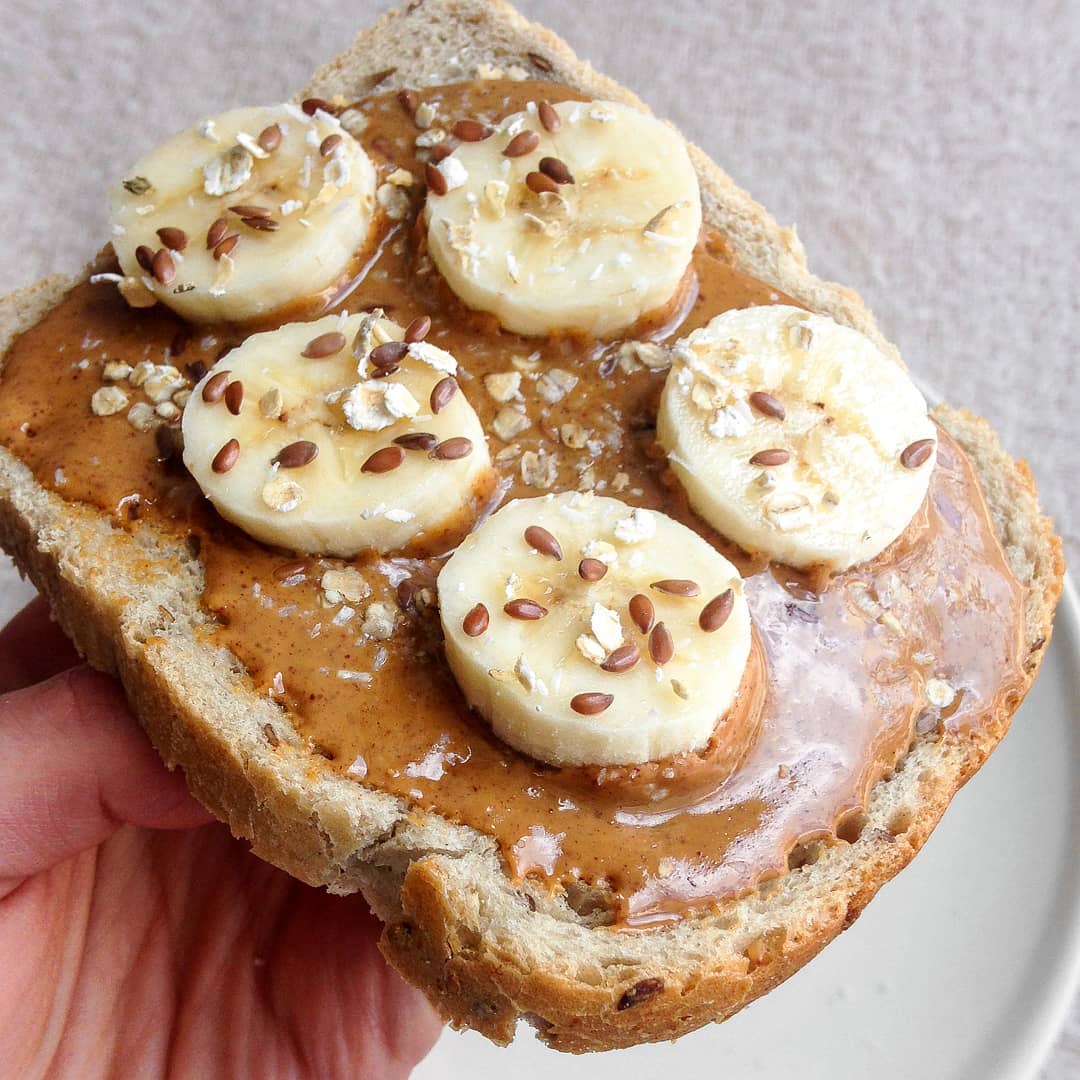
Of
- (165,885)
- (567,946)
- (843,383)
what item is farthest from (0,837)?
(843,383)

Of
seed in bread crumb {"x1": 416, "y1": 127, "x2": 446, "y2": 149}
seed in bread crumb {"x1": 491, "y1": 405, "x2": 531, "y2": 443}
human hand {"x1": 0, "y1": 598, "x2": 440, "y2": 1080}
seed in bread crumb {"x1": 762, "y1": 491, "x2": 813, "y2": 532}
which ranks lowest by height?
human hand {"x1": 0, "y1": 598, "x2": 440, "y2": 1080}

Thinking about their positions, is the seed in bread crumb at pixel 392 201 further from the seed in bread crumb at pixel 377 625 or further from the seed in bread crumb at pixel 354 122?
the seed in bread crumb at pixel 377 625

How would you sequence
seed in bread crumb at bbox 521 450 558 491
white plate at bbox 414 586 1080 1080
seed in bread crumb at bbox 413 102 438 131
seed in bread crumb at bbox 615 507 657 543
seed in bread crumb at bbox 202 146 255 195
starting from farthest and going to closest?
white plate at bbox 414 586 1080 1080, seed in bread crumb at bbox 413 102 438 131, seed in bread crumb at bbox 202 146 255 195, seed in bread crumb at bbox 521 450 558 491, seed in bread crumb at bbox 615 507 657 543

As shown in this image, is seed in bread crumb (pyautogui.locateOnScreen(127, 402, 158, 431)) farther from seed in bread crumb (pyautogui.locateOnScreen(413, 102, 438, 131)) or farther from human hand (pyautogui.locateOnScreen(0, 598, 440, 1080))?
seed in bread crumb (pyautogui.locateOnScreen(413, 102, 438, 131))

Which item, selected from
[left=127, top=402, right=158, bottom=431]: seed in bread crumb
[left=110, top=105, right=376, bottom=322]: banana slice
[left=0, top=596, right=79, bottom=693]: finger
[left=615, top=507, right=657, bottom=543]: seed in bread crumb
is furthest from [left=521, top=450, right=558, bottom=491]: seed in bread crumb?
[left=0, top=596, right=79, bottom=693]: finger

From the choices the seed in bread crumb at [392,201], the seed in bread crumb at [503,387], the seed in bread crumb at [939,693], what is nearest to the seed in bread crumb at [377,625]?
the seed in bread crumb at [503,387]

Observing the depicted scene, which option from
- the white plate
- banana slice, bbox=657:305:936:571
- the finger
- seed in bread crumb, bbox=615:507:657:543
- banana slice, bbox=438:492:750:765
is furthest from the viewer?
the finger

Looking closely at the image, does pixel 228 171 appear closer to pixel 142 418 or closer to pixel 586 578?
pixel 142 418
